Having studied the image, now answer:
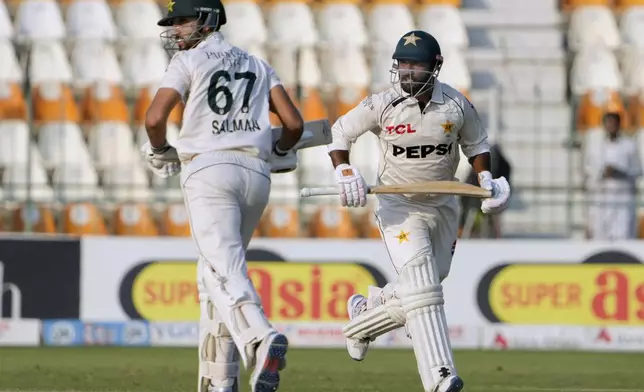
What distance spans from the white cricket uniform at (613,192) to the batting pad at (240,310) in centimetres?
780

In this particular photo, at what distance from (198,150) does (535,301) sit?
636 centimetres

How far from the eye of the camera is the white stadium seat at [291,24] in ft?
53.0

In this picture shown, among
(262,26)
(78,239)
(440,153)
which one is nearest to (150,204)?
(78,239)

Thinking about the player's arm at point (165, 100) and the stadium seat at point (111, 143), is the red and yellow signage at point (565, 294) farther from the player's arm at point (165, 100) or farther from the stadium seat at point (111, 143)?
the player's arm at point (165, 100)

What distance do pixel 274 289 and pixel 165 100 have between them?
594 centimetres

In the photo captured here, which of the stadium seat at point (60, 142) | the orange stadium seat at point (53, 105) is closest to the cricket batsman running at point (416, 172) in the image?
the stadium seat at point (60, 142)

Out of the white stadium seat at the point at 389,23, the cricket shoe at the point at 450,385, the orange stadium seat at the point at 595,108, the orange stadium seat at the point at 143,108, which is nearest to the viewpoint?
the cricket shoe at the point at 450,385

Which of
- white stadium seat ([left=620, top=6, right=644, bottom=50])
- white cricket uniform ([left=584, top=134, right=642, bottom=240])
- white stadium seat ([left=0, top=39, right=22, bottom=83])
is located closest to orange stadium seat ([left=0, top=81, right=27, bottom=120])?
white stadium seat ([left=0, top=39, right=22, bottom=83])

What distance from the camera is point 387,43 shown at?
634 inches

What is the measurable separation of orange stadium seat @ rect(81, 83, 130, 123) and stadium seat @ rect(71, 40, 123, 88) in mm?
304

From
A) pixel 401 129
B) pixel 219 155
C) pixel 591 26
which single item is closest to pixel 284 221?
pixel 591 26

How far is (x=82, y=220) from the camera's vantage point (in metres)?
13.4

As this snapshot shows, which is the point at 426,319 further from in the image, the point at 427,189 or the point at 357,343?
the point at 357,343

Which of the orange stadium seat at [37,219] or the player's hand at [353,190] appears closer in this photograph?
the player's hand at [353,190]
